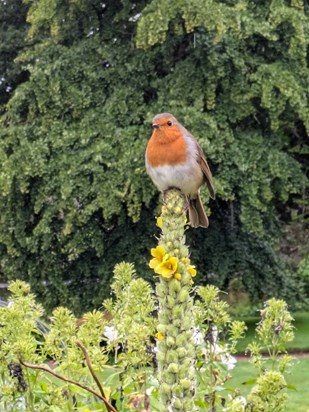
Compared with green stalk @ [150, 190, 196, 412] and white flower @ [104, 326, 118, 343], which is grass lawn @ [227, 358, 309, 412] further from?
green stalk @ [150, 190, 196, 412]

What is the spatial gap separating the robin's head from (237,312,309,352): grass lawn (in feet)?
18.5

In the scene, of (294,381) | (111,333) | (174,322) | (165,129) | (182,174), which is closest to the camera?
(174,322)

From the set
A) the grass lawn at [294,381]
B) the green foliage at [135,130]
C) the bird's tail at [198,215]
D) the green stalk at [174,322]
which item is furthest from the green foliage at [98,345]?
the green foliage at [135,130]

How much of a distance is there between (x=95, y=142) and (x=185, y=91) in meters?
1.10

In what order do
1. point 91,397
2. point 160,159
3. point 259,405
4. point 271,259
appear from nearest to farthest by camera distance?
point 259,405
point 91,397
point 160,159
point 271,259

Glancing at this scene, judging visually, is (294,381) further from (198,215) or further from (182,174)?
(182,174)

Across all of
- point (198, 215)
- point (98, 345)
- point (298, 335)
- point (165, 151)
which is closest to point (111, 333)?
point (98, 345)

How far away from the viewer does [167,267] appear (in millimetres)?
1229

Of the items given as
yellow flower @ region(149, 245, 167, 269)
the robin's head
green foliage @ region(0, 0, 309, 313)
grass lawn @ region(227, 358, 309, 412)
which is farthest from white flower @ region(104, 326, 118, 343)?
green foliage @ region(0, 0, 309, 313)

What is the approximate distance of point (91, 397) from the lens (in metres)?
2.05

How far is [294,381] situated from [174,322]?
23.2ft

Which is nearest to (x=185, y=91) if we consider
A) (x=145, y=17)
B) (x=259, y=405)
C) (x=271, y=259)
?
(x=145, y=17)

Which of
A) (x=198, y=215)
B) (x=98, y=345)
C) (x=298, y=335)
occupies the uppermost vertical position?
(x=98, y=345)

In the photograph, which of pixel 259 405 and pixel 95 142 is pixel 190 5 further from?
pixel 259 405
